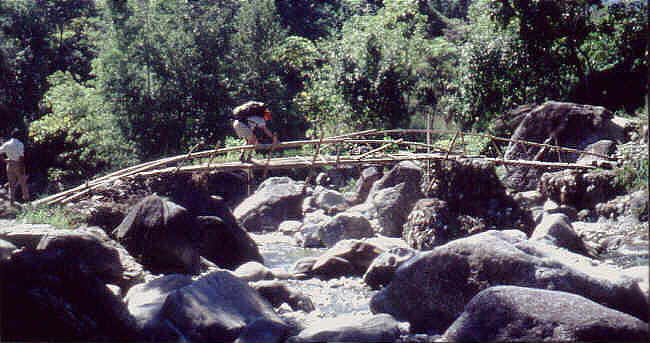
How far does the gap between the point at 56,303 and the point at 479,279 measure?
13.2ft

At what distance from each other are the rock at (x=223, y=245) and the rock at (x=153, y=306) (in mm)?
2742

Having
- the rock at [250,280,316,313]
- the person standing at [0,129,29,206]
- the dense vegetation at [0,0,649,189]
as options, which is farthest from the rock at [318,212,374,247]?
the person standing at [0,129,29,206]

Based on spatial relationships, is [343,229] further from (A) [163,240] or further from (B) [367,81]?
(B) [367,81]

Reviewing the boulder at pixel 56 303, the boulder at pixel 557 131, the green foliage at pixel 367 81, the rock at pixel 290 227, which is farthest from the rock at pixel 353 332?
the green foliage at pixel 367 81

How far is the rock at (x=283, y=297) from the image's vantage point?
8031 mm

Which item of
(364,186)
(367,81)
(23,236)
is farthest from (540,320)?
(367,81)

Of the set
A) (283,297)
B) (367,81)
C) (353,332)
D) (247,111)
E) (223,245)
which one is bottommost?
(283,297)

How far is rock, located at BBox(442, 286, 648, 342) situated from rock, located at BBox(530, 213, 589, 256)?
14.1 ft

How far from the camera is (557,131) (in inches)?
586

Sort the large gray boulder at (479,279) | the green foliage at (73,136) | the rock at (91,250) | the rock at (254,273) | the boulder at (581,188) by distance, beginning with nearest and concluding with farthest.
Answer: the large gray boulder at (479,279)
the rock at (91,250)
the rock at (254,273)
the boulder at (581,188)
the green foliage at (73,136)

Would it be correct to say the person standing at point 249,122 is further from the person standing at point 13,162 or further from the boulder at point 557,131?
the boulder at point 557,131

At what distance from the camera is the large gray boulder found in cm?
628

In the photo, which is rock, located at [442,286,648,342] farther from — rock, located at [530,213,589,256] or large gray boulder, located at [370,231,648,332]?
rock, located at [530,213,589,256]

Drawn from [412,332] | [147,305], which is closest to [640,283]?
[412,332]
